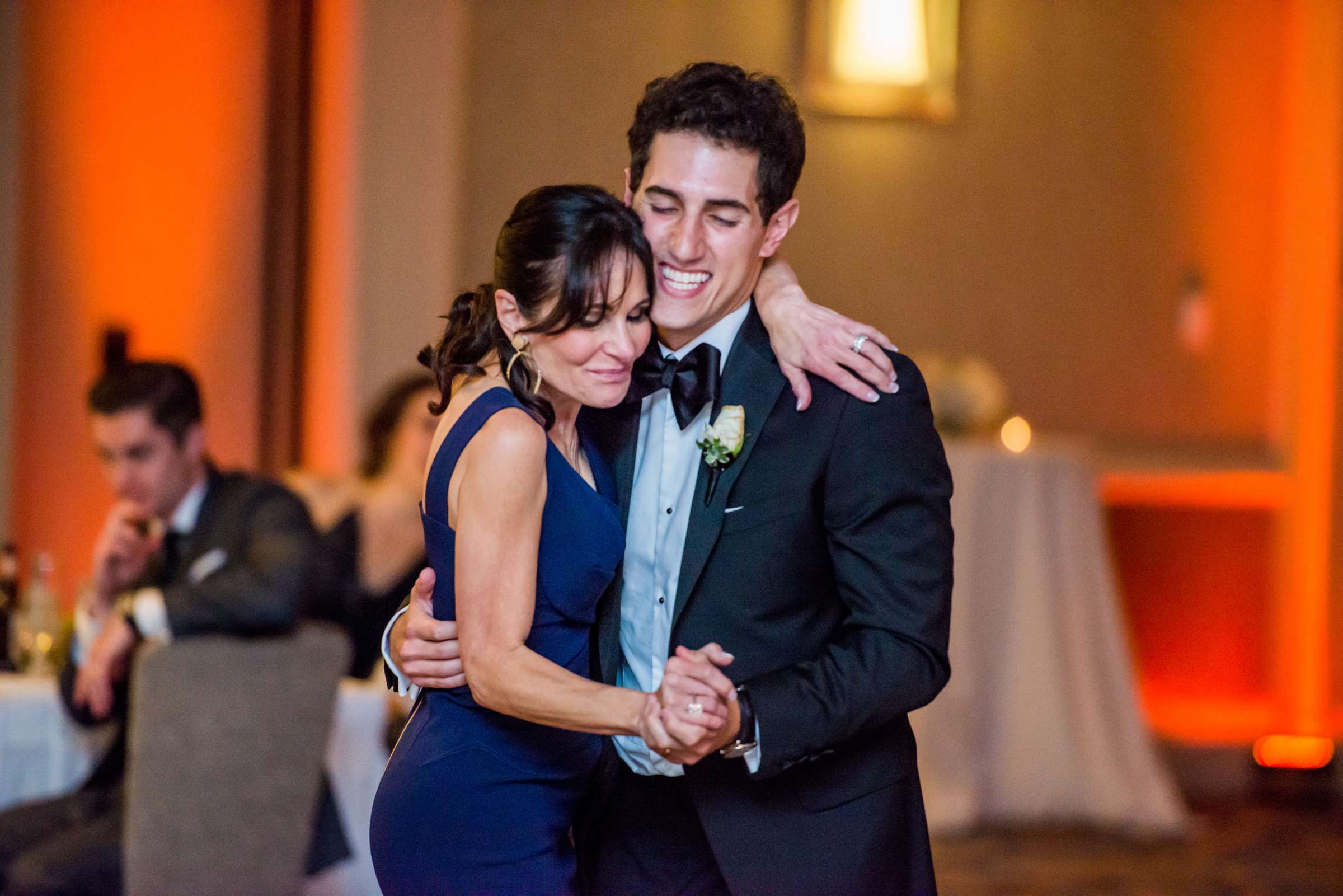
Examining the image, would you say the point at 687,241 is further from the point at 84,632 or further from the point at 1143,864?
the point at 1143,864

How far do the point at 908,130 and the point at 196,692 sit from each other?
14.7ft

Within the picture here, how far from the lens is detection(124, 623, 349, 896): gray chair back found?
3139 mm

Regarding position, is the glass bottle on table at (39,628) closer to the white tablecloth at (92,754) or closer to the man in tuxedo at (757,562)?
the white tablecloth at (92,754)

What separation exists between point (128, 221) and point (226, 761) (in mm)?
3237

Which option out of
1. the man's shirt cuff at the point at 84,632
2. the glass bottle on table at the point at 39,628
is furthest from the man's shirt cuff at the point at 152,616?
the glass bottle on table at the point at 39,628

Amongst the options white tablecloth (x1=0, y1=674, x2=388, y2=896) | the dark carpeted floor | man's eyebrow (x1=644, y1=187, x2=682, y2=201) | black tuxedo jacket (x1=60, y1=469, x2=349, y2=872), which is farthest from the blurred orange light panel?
man's eyebrow (x1=644, y1=187, x2=682, y2=201)

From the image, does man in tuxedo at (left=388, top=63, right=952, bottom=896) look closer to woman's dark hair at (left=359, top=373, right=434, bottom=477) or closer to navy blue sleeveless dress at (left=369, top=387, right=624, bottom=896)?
navy blue sleeveless dress at (left=369, top=387, right=624, bottom=896)

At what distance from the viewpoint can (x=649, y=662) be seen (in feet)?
6.32

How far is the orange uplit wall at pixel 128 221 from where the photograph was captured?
5.54m

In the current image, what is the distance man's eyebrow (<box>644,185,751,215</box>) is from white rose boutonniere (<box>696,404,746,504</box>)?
0.27 m

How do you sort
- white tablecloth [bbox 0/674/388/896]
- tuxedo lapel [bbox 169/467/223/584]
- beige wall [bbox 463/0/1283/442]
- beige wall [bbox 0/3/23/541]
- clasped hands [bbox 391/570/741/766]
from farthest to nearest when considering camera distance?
beige wall [bbox 463/0/1283/442]
beige wall [bbox 0/3/23/541]
tuxedo lapel [bbox 169/467/223/584]
white tablecloth [bbox 0/674/388/896]
clasped hands [bbox 391/570/741/766]

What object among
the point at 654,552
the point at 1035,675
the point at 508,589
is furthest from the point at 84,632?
the point at 1035,675

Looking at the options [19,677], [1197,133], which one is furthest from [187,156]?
[1197,133]

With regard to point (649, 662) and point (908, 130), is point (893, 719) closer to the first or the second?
point (649, 662)
